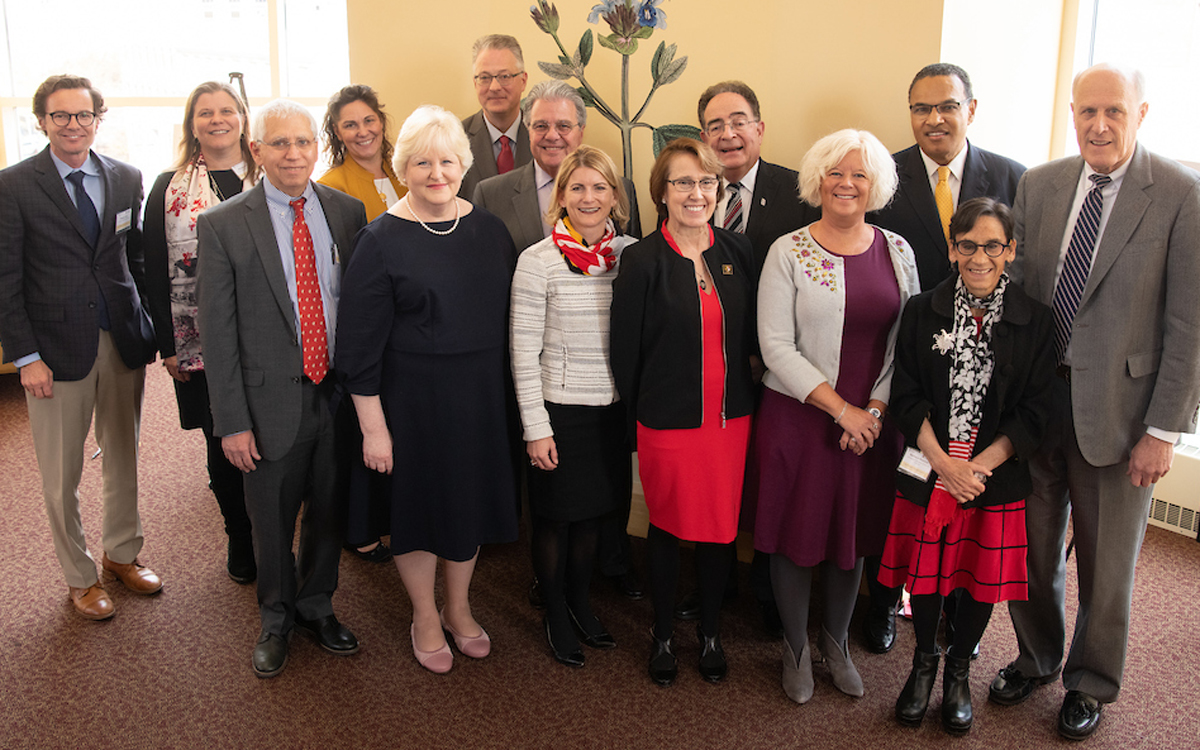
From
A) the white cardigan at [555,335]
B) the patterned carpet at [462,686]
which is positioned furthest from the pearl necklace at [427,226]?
the patterned carpet at [462,686]

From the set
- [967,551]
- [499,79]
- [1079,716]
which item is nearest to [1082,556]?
[967,551]

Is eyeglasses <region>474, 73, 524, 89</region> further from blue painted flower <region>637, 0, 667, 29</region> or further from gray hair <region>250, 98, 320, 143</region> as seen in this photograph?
gray hair <region>250, 98, 320, 143</region>

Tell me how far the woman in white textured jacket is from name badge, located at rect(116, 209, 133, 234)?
1607mm

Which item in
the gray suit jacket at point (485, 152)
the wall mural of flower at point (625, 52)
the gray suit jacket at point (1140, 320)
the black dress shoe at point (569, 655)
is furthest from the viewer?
the gray suit jacket at point (485, 152)

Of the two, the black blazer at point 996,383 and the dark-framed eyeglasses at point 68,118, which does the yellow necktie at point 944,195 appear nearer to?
the black blazer at point 996,383

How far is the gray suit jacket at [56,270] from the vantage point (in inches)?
115

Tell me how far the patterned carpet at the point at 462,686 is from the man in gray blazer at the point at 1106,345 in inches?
17.2

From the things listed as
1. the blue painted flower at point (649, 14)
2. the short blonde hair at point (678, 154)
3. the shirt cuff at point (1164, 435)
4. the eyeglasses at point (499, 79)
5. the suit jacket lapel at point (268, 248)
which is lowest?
the shirt cuff at point (1164, 435)

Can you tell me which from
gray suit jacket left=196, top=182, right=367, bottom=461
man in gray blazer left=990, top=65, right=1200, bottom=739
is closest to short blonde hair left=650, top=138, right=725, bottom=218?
man in gray blazer left=990, top=65, right=1200, bottom=739

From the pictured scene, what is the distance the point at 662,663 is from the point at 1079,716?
1.23 meters

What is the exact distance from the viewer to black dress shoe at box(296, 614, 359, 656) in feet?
→ 9.69

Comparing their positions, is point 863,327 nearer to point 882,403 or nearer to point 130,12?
point 882,403

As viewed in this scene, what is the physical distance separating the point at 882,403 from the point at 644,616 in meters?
1.26

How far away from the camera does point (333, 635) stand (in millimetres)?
2979
